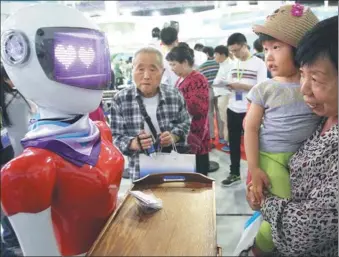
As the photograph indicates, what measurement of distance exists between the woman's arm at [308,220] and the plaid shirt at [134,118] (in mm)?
643

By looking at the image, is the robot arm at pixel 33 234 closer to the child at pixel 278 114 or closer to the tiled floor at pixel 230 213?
the child at pixel 278 114

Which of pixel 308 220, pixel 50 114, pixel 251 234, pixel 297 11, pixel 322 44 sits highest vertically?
pixel 297 11

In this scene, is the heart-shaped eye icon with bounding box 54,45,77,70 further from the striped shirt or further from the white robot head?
the striped shirt

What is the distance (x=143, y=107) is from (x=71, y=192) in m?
0.77

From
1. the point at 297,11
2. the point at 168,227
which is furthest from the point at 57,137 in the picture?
the point at 297,11

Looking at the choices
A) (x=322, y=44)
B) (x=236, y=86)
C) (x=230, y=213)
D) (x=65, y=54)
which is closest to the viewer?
(x=65, y=54)

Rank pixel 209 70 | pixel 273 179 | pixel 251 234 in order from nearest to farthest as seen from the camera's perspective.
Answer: pixel 273 179 → pixel 251 234 → pixel 209 70

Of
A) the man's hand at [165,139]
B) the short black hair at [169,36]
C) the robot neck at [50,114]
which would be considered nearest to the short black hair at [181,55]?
the short black hair at [169,36]

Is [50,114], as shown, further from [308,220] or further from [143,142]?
[308,220]

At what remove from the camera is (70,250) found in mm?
766

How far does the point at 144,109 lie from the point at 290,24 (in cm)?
69

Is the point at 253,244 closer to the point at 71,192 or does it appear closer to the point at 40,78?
the point at 71,192

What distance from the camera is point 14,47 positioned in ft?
2.16

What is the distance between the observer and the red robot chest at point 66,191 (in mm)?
568
